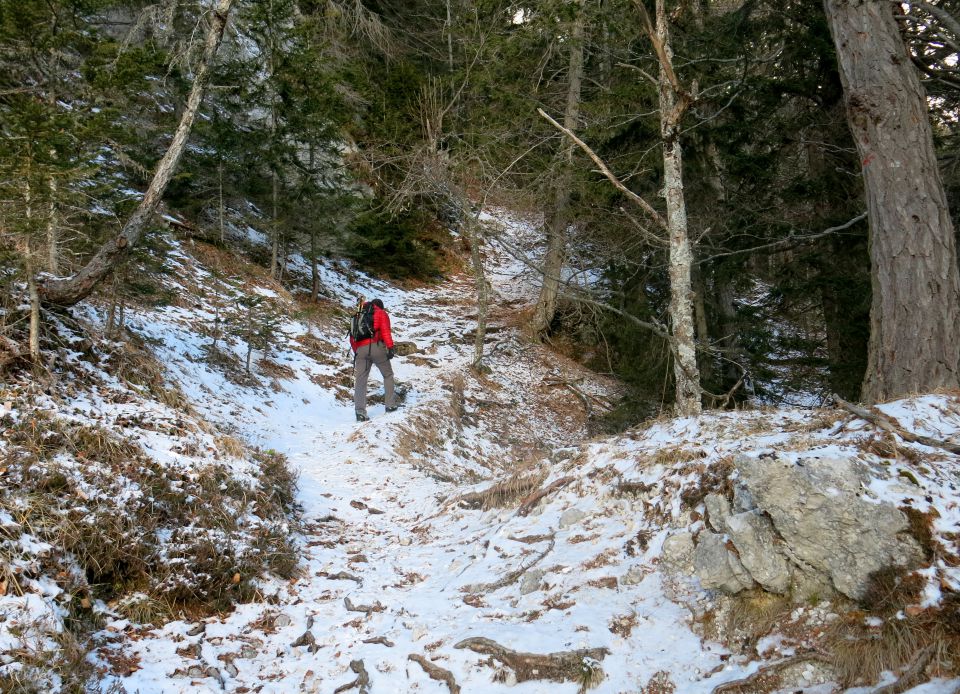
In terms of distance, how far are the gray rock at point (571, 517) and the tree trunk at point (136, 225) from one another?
17.5 ft

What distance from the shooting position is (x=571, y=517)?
15.0 ft

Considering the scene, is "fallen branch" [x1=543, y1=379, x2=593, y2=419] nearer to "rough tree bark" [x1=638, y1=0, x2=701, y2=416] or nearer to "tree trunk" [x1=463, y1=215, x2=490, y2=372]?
"tree trunk" [x1=463, y1=215, x2=490, y2=372]

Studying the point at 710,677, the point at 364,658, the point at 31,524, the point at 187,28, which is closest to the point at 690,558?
the point at 710,677

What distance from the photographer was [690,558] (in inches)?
137

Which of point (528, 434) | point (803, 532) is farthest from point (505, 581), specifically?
point (528, 434)

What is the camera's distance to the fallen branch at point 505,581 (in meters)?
4.16

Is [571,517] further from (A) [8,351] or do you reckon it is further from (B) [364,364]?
(B) [364,364]

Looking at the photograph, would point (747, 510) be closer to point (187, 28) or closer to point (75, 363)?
point (75, 363)

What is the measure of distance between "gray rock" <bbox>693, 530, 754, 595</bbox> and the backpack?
23.5 ft

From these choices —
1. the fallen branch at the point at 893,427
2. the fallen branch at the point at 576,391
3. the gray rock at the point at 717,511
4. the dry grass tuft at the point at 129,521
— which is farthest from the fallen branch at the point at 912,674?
→ the fallen branch at the point at 576,391

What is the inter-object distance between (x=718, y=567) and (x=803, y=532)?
501 mm

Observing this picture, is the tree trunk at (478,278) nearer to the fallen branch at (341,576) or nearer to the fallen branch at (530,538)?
the fallen branch at (530,538)

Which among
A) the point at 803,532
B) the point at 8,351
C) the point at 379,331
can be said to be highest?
the point at 379,331

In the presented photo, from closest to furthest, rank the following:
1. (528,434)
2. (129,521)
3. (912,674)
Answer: (912,674), (129,521), (528,434)
